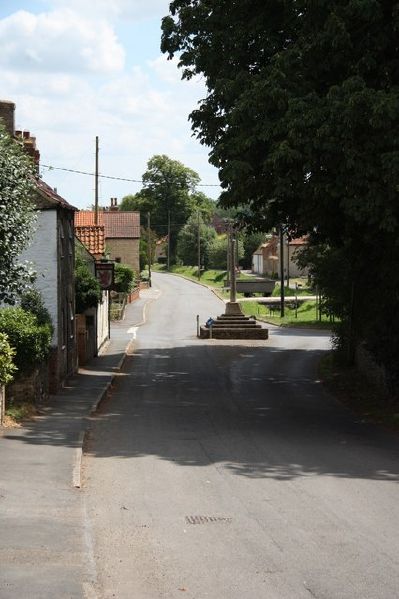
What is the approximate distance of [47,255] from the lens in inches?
1038

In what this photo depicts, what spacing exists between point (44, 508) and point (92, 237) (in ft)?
114

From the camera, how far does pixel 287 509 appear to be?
431 inches

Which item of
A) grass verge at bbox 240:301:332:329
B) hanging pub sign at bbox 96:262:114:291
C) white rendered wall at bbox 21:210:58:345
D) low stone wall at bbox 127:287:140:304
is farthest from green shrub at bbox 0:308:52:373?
low stone wall at bbox 127:287:140:304

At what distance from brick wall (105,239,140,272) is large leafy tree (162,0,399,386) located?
72284 mm

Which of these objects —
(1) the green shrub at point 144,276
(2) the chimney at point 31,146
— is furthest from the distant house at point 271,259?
(2) the chimney at point 31,146

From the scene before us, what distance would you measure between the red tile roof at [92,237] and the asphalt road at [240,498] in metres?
18.1

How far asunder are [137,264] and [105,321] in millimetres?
47989

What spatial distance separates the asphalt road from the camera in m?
7.88

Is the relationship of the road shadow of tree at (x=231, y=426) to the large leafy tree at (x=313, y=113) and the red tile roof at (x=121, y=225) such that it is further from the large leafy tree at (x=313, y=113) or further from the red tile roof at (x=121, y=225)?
the red tile roof at (x=121, y=225)

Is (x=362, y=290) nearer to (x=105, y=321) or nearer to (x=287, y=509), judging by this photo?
(x=287, y=509)

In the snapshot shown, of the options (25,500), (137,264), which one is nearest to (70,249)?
(25,500)

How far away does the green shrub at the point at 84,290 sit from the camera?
34750mm

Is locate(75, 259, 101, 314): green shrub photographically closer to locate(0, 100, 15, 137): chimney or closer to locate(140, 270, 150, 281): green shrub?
locate(0, 100, 15, 137): chimney

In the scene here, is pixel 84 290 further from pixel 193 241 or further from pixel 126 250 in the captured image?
pixel 193 241
